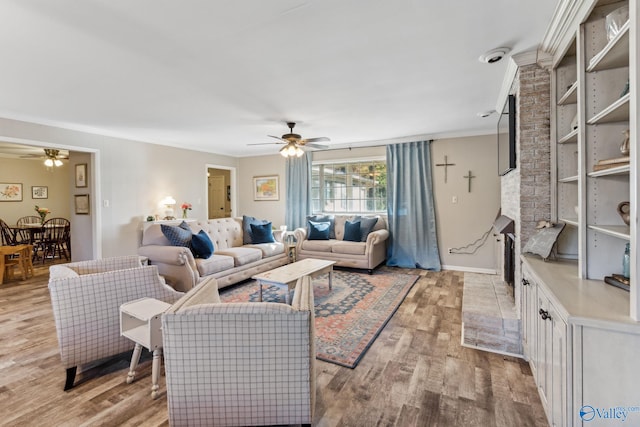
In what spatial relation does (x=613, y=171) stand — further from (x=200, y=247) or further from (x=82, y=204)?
(x=82, y=204)

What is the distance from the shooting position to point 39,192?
7.48 meters

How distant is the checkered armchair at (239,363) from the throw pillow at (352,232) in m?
3.94

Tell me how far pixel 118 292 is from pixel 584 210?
10.1 ft

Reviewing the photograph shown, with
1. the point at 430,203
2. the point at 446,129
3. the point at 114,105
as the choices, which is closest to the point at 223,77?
the point at 114,105

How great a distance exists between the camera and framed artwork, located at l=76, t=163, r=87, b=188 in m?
4.98

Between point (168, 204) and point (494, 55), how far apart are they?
5.53 m

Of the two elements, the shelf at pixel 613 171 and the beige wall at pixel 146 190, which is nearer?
the shelf at pixel 613 171

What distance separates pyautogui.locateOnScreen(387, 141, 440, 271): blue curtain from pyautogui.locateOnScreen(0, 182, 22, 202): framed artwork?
28.1 ft

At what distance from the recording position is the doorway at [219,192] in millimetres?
8625

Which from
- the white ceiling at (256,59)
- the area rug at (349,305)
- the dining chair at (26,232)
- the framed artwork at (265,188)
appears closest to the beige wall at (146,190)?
the white ceiling at (256,59)

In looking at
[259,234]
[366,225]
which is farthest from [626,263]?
[259,234]

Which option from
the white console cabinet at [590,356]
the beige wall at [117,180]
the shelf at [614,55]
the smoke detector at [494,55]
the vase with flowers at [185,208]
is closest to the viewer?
the white console cabinet at [590,356]

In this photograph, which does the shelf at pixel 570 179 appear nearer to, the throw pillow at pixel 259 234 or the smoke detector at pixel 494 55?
the smoke detector at pixel 494 55

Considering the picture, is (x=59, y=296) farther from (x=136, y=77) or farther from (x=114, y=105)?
(x=114, y=105)
